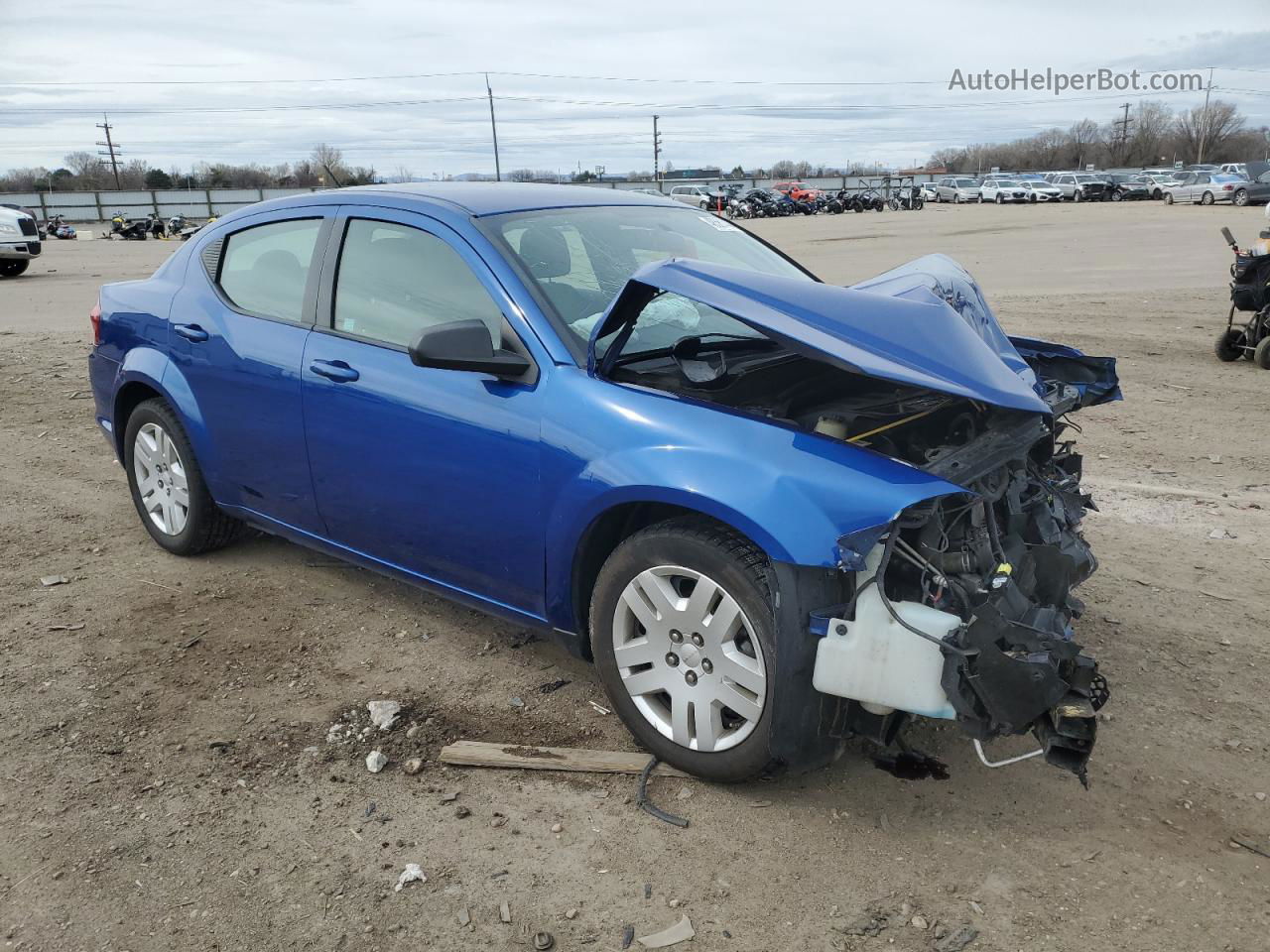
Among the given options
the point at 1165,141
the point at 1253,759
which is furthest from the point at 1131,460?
the point at 1165,141

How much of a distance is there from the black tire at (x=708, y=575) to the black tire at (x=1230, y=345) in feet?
27.0

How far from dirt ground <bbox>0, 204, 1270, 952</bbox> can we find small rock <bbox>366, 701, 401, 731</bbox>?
5 centimetres

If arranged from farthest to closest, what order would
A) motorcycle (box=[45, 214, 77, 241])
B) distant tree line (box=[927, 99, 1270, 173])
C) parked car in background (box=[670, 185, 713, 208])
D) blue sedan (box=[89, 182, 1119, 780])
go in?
1. distant tree line (box=[927, 99, 1270, 173])
2. parked car in background (box=[670, 185, 713, 208])
3. motorcycle (box=[45, 214, 77, 241])
4. blue sedan (box=[89, 182, 1119, 780])

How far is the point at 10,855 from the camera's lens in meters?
2.84

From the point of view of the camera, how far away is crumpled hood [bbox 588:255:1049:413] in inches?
109

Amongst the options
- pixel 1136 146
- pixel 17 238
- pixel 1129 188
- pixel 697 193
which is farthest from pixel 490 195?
pixel 1136 146

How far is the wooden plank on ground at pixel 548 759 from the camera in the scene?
126 inches

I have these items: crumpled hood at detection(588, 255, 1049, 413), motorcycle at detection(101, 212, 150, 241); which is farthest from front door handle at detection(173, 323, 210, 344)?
motorcycle at detection(101, 212, 150, 241)

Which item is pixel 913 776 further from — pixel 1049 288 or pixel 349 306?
pixel 1049 288

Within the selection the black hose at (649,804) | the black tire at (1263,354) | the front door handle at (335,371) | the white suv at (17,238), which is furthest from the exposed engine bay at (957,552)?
the white suv at (17,238)

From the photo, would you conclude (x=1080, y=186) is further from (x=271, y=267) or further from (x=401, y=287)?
(x=401, y=287)

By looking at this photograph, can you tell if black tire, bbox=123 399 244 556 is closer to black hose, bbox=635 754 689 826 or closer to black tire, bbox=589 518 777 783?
black tire, bbox=589 518 777 783

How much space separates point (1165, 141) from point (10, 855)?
128m

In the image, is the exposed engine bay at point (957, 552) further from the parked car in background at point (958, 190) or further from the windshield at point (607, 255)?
the parked car in background at point (958, 190)
